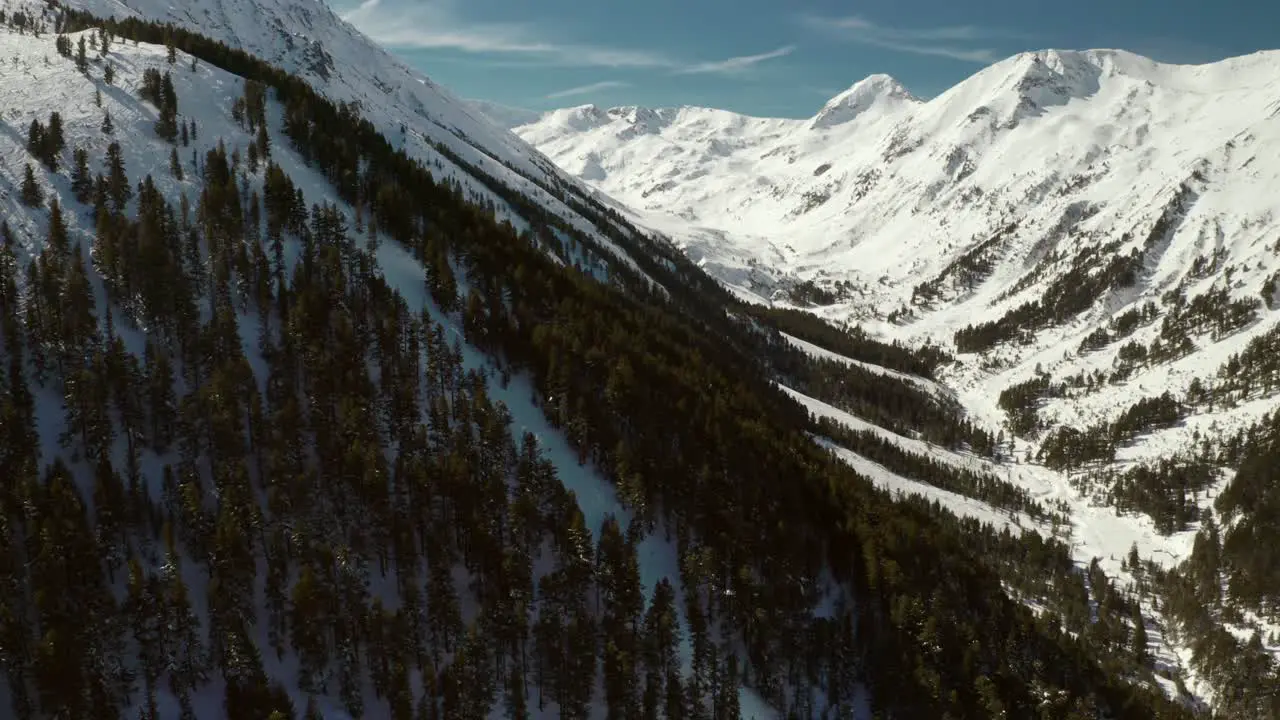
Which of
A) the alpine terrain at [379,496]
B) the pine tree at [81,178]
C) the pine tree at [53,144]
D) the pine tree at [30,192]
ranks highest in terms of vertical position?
the pine tree at [53,144]

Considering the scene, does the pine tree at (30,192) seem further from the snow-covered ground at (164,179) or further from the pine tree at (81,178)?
the pine tree at (81,178)

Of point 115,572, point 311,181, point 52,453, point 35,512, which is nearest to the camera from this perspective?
point 35,512

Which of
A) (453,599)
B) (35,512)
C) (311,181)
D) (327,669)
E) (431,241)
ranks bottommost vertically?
(327,669)

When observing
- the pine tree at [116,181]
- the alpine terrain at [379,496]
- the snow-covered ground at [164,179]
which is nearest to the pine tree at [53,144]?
the alpine terrain at [379,496]

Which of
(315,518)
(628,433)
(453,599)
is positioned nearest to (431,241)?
(628,433)

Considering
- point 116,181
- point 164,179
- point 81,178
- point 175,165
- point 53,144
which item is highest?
point 175,165

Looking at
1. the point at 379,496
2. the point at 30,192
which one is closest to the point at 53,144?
the point at 30,192

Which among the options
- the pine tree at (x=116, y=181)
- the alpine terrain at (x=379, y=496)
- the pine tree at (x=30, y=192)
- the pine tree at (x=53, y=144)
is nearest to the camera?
the alpine terrain at (x=379, y=496)

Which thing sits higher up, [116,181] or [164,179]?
[164,179]

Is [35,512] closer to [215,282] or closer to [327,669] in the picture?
[327,669]

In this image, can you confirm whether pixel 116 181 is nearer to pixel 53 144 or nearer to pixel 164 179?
pixel 164 179

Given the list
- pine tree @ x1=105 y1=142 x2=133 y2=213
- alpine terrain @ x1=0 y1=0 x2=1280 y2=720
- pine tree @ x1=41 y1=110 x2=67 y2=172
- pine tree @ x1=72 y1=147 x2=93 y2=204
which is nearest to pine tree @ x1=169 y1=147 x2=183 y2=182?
alpine terrain @ x1=0 y1=0 x2=1280 y2=720
